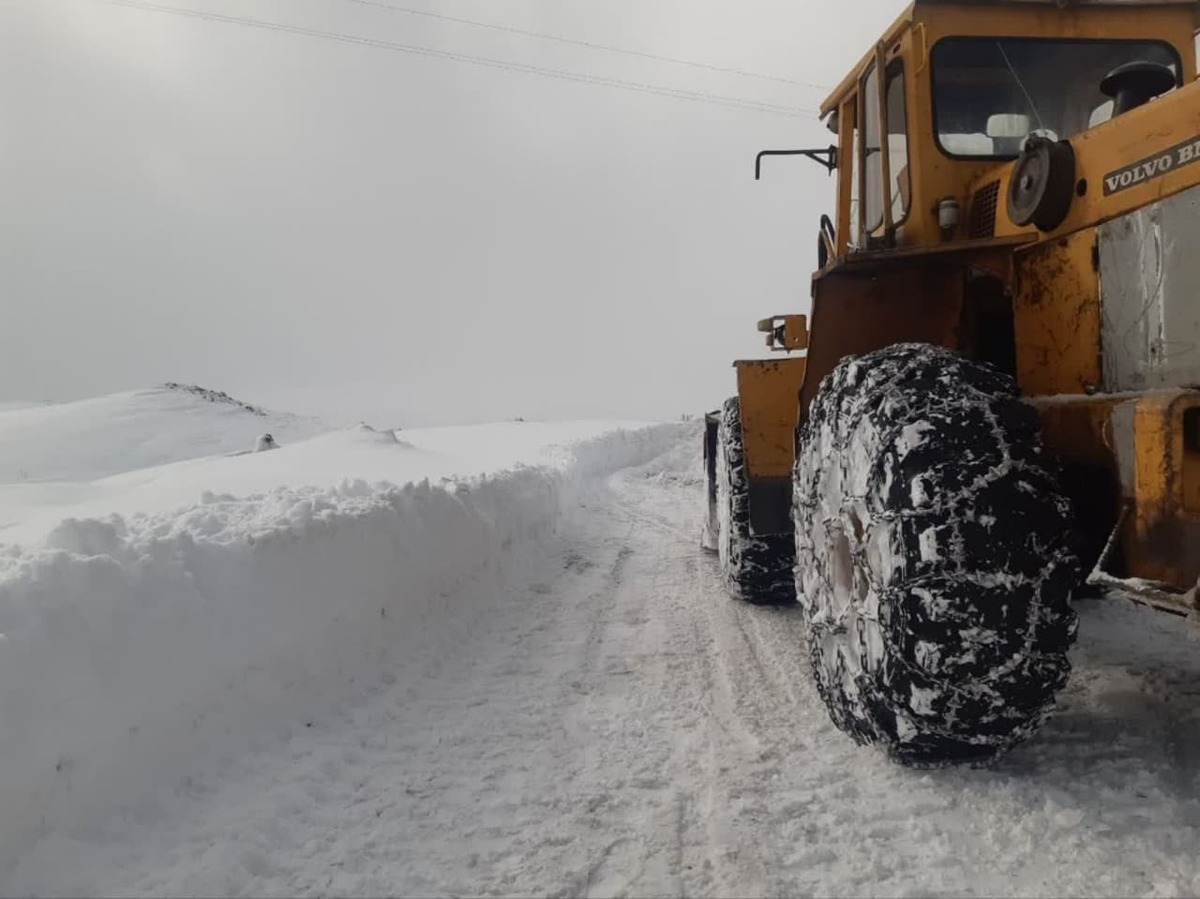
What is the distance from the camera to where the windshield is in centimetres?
370

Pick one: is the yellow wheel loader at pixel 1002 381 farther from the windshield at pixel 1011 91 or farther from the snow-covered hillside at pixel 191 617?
the snow-covered hillside at pixel 191 617

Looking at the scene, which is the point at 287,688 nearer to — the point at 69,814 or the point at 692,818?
the point at 69,814

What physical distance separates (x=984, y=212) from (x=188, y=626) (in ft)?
11.7

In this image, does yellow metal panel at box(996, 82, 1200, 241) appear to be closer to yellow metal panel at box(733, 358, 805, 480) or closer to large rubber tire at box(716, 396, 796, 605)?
yellow metal panel at box(733, 358, 805, 480)

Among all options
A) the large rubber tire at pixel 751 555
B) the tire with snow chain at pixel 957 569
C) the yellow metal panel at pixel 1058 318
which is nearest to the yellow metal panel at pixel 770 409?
the large rubber tire at pixel 751 555

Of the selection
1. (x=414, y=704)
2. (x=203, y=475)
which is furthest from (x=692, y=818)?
(x=203, y=475)

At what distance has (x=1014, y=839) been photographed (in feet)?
7.25

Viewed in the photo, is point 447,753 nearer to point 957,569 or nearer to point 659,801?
point 659,801

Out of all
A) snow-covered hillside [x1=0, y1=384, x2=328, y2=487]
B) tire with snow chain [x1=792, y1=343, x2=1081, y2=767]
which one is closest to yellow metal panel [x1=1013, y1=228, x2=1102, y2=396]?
tire with snow chain [x1=792, y1=343, x2=1081, y2=767]

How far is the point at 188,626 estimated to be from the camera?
2908 mm

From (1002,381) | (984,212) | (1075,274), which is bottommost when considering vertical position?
(1002,381)

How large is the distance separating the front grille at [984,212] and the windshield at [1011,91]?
0.96 ft

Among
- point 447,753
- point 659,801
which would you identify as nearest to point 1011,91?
point 659,801

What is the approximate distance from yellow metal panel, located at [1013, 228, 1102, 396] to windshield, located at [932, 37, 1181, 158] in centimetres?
105
